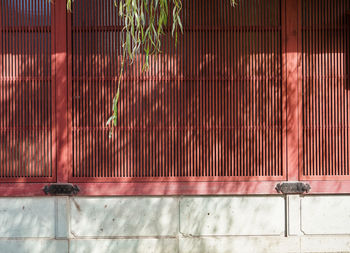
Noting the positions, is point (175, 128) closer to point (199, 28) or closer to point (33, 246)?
point (199, 28)

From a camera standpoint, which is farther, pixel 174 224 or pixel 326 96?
pixel 326 96

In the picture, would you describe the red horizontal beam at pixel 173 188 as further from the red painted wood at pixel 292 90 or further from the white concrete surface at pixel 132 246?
the white concrete surface at pixel 132 246

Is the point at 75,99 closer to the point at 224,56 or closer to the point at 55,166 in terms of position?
the point at 55,166

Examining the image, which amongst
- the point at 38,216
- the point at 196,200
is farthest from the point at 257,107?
the point at 38,216

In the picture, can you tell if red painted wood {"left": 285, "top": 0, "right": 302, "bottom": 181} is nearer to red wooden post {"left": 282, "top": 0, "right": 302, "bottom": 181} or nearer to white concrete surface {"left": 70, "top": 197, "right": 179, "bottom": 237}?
red wooden post {"left": 282, "top": 0, "right": 302, "bottom": 181}

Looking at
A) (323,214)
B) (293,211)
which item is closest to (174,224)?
(293,211)

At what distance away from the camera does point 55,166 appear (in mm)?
4410

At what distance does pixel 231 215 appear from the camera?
4.42 m

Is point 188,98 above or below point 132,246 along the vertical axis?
above

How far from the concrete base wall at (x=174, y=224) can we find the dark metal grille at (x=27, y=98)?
1.60 ft

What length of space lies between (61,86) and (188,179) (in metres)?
2.04

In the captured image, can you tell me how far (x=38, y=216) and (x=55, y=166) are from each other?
0.68 metres

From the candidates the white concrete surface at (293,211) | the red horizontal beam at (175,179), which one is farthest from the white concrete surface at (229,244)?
the red horizontal beam at (175,179)

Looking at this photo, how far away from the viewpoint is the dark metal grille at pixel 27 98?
4.43 metres
